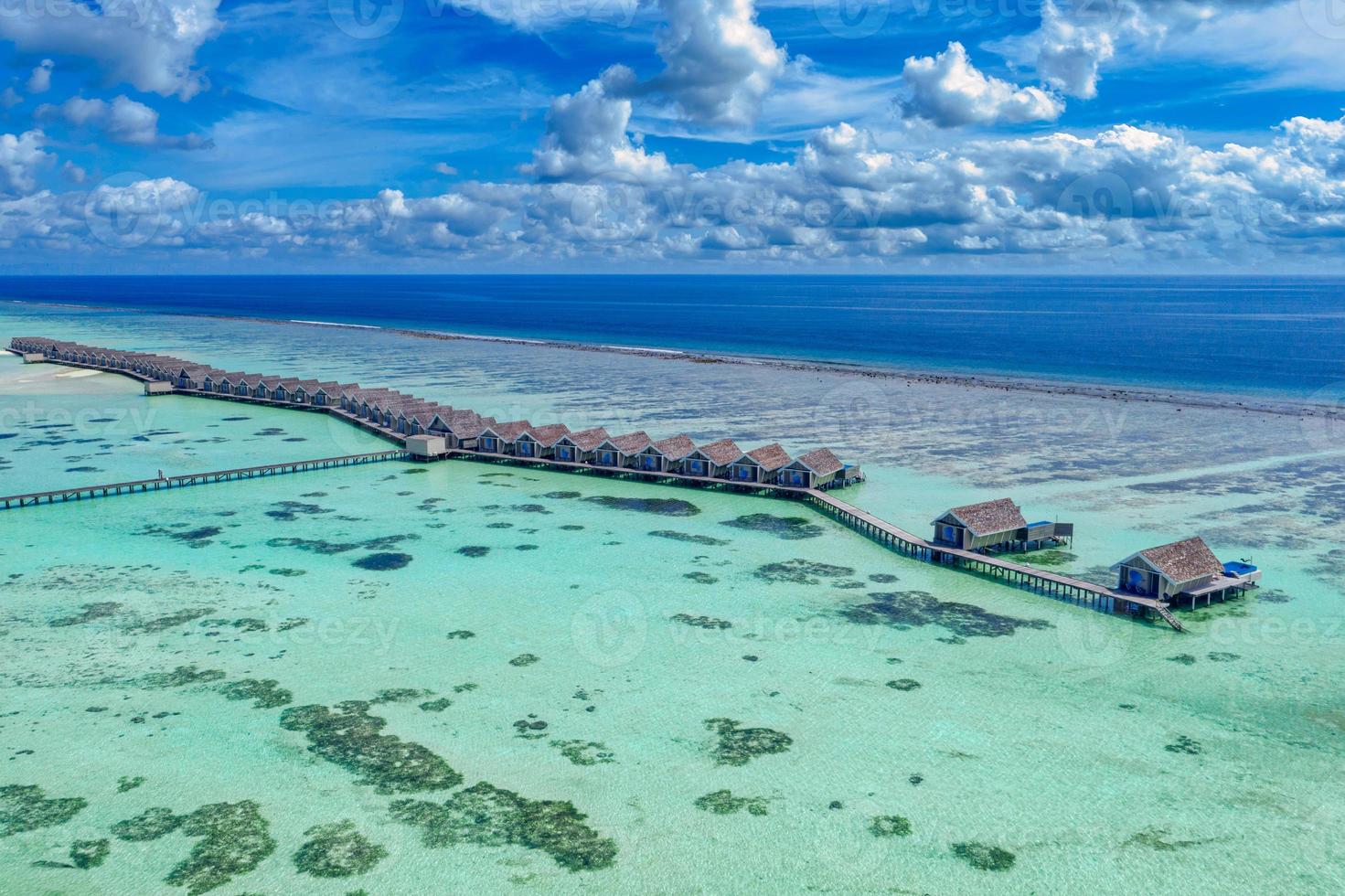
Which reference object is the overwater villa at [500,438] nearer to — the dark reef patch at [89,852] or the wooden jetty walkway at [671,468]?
the wooden jetty walkway at [671,468]

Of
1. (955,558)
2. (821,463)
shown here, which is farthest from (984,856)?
(821,463)

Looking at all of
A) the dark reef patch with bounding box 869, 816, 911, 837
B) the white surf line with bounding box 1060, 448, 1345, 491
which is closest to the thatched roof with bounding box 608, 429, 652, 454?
the white surf line with bounding box 1060, 448, 1345, 491

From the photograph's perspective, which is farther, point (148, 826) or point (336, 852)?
point (148, 826)

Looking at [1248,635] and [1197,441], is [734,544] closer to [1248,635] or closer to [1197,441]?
[1248,635]

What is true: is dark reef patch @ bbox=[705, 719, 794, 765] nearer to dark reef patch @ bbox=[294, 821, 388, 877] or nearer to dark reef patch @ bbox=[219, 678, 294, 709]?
dark reef patch @ bbox=[294, 821, 388, 877]

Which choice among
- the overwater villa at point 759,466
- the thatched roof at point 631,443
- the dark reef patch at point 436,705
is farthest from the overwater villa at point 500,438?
the dark reef patch at point 436,705

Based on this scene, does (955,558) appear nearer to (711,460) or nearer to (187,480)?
(711,460)
